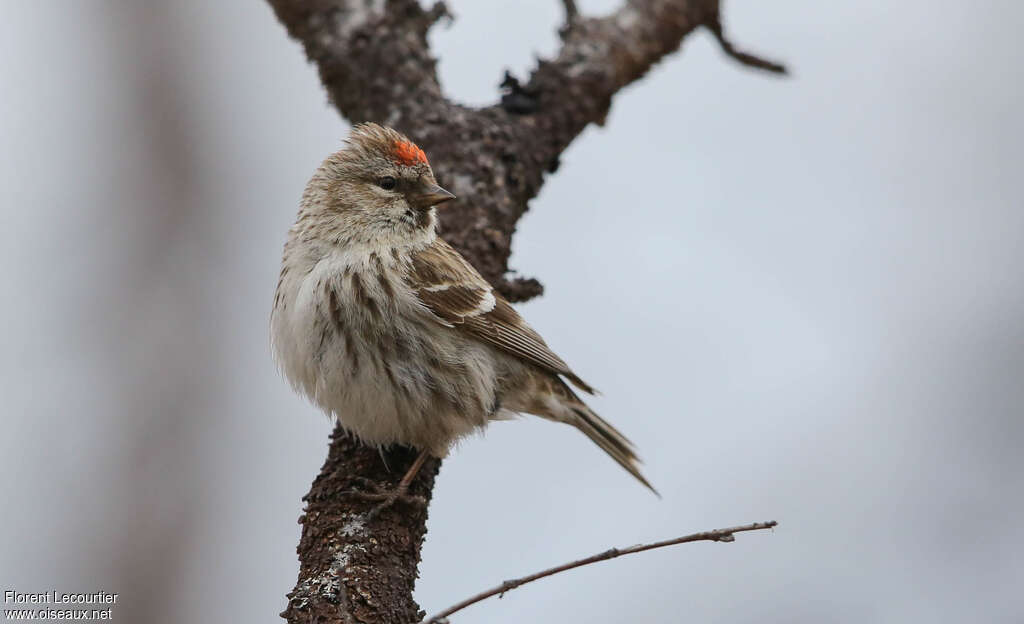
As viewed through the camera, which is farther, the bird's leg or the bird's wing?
the bird's wing

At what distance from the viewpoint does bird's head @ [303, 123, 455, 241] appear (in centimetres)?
386

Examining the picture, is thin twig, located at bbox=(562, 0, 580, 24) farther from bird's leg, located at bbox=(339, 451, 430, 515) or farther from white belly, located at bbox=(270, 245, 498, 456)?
bird's leg, located at bbox=(339, 451, 430, 515)

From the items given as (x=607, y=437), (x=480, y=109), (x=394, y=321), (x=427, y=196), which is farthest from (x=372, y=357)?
(x=480, y=109)

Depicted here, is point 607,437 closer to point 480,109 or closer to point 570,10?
point 480,109

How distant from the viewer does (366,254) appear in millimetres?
3760

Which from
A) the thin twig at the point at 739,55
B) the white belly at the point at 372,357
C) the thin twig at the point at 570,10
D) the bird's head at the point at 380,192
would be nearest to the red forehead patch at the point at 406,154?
the bird's head at the point at 380,192

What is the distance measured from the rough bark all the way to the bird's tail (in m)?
0.53

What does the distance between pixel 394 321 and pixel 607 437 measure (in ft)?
3.80

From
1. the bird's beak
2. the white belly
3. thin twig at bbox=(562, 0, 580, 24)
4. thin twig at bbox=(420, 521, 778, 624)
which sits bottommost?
thin twig at bbox=(420, 521, 778, 624)

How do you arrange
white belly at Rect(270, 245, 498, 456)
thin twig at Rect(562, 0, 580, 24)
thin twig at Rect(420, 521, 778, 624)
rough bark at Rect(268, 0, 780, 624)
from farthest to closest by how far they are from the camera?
1. thin twig at Rect(562, 0, 580, 24)
2. rough bark at Rect(268, 0, 780, 624)
3. white belly at Rect(270, 245, 498, 456)
4. thin twig at Rect(420, 521, 778, 624)

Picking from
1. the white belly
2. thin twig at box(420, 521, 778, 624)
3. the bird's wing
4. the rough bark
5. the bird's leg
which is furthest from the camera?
the rough bark

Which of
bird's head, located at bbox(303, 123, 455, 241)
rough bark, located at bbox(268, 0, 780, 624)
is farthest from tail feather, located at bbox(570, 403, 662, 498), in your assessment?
bird's head, located at bbox(303, 123, 455, 241)

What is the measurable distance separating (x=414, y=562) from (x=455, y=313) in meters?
0.96

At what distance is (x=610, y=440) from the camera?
169 inches
